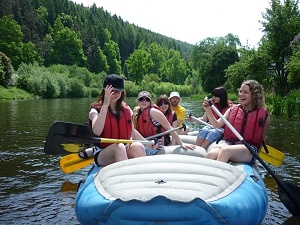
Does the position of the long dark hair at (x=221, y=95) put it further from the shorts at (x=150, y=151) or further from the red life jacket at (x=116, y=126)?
the red life jacket at (x=116, y=126)

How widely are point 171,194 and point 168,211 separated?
0.13 meters

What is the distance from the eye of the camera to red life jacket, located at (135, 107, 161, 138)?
4.85 m

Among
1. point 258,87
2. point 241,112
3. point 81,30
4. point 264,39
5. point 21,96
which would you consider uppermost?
point 81,30

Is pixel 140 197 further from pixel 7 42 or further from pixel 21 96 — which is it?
pixel 7 42

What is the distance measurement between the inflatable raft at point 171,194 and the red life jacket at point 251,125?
2.46ft

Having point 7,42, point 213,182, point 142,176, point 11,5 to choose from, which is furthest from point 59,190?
point 11,5

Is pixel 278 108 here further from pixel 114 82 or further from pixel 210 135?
pixel 114 82

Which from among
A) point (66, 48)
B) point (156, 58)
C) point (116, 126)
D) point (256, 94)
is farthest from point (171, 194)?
point (156, 58)

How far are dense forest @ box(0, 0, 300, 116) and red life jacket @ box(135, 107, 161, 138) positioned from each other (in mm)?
10992

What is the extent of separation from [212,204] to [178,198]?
233 mm

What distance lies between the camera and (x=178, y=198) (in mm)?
2518

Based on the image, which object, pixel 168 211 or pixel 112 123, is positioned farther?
pixel 112 123

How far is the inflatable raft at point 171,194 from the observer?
2.49 m

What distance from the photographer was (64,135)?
13.2 feet
